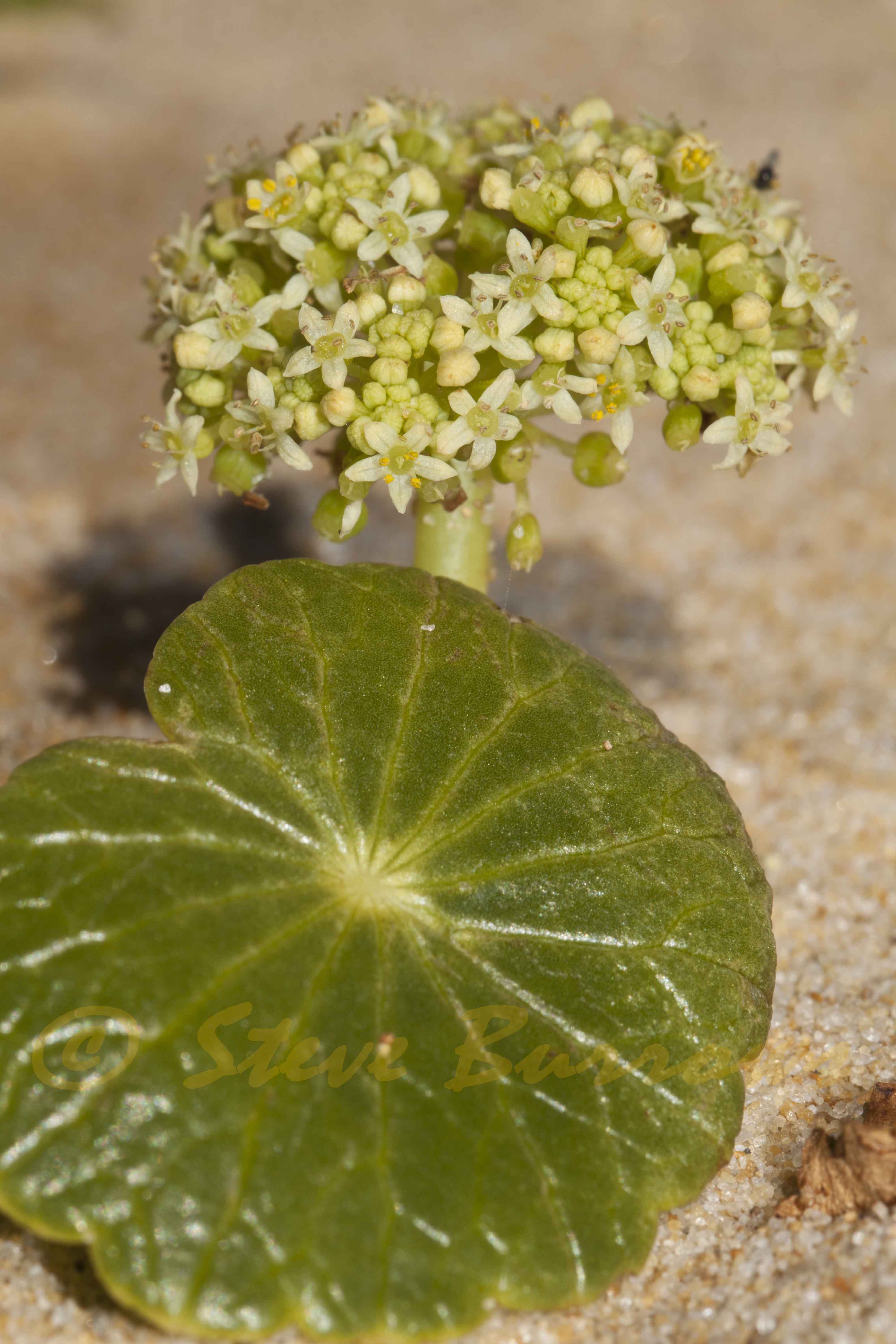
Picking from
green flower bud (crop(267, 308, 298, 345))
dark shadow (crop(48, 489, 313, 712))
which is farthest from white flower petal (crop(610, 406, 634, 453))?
dark shadow (crop(48, 489, 313, 712))

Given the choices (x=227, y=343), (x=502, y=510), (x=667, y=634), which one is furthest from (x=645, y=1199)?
(x=502, y=510)

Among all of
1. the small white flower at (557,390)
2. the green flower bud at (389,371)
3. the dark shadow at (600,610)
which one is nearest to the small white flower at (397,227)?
the green flower bud at (389,371)

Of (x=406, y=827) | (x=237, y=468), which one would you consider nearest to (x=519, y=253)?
(x=237, y=468)

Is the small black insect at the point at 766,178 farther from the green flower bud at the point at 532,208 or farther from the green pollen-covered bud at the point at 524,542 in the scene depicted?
the green pollen-covered bud at the point at 524,542

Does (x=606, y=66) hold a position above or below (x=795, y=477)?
above

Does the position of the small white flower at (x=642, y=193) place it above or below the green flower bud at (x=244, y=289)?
above

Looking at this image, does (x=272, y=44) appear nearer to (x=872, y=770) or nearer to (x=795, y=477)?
(x=795, y=477)
